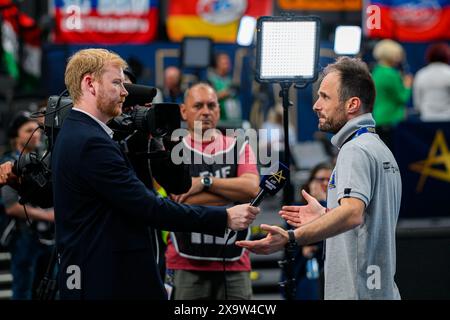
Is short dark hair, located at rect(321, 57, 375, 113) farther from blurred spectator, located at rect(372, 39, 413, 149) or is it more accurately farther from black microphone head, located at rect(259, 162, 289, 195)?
blurred spectator, located at rect(372, 39, 413, 149)

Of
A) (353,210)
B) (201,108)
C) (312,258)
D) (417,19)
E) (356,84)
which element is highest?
(356,84)

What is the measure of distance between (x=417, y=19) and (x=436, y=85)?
14.8ft

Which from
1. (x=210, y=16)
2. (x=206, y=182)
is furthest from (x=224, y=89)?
(x=206, y=182)

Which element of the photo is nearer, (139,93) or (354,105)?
(354,105)

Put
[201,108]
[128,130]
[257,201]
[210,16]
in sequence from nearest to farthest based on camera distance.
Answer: [257,201] → [128,130] → [201,108] → [210,16]

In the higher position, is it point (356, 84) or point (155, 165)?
point (356, 84)

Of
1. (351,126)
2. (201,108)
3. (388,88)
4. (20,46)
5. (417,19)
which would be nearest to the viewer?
(351,126)

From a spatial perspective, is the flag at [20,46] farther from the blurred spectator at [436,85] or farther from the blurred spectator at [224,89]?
the blurred spectator at [436,85]

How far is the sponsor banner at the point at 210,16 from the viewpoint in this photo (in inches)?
547

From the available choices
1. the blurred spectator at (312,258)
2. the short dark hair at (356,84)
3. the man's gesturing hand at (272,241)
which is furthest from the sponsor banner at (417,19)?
the man's gesturing hand at (272,241)

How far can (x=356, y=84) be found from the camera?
4191mm

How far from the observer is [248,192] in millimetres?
5504

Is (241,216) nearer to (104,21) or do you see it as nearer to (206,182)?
(206,182)
